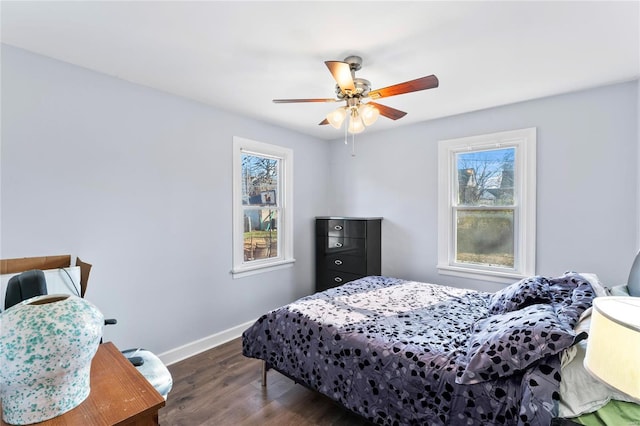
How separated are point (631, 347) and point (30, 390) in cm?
163

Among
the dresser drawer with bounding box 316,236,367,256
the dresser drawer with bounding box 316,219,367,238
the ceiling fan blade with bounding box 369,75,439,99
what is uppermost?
the ceiling fan blade with bounding box 369,75,439,99

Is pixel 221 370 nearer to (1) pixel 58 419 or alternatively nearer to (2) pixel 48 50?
(1) pixel 58 419

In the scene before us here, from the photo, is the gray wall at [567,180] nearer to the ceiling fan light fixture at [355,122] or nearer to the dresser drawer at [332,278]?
the dresser drawer at [332,278]

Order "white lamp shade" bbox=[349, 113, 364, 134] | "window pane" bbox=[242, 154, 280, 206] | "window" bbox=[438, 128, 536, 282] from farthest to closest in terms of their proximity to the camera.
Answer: "window pane" bbox=[242, 154, 280, 206]
"window" bbox=[438, 128, 536, 282]
"white lamp shade" bbox=[349, 113, 364, 134]

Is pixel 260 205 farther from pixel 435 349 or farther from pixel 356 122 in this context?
pixel 435 349

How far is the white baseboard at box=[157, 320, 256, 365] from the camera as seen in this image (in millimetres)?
2721

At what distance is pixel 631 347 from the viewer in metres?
0.77

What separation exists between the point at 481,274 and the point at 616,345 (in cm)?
259

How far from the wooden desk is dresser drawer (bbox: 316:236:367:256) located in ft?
9.29

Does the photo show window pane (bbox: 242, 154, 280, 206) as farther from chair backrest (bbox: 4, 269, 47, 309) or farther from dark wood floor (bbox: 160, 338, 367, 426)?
chair backrest (bbox: 4, 269, 47, 309)

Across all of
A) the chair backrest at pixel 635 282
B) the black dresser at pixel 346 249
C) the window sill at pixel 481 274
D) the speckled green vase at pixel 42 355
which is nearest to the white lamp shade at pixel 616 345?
the chair backrest at pixel 635 282

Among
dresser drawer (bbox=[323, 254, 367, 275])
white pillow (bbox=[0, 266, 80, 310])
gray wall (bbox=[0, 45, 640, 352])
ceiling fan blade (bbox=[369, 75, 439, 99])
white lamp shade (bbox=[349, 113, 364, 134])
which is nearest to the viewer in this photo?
ceiling fan blade (bbox=[369, 75, 439, 99])

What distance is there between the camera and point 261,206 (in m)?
3.67

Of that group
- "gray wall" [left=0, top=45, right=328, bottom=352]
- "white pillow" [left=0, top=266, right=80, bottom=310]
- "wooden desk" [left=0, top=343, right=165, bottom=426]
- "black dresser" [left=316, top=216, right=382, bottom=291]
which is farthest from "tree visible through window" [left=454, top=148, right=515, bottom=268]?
"white pillow" [left=0, top=266, right=80, bottom=310]
